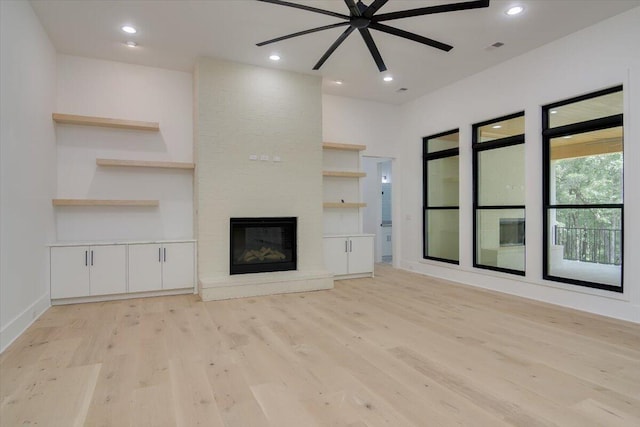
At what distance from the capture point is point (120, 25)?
4203 mm

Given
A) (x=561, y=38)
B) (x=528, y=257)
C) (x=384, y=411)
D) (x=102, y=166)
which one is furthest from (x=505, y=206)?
(x=102, y=166)

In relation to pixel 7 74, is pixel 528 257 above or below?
below

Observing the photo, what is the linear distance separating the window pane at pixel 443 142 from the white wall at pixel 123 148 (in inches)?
170

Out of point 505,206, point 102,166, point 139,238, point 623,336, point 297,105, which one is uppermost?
point 297,105

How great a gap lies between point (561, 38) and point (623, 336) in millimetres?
3573

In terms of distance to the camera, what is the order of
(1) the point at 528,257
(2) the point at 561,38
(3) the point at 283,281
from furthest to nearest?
1. (3) the point at 283,281
2. (1) the point at 528,257
3. (2) the point at 561,38

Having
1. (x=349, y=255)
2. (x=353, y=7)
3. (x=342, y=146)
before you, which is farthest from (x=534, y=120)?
(x=349, y=255)

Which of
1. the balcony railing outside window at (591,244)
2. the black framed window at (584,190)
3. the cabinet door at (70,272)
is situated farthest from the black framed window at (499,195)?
the cabinet door at (70,272)

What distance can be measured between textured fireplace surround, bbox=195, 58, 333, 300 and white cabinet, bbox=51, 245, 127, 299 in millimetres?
1031

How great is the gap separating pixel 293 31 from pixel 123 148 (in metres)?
→ 3.02

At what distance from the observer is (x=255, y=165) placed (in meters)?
5.39

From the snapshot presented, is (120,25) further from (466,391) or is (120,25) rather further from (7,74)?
(466,391)

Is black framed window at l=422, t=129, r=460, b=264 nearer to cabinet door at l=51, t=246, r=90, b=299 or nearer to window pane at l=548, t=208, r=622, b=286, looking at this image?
window pane at l=548, t=208, r=622, b=286

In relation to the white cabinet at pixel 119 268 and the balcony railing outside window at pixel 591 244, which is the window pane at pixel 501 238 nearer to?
the balcony railing outside window at pixel 591 244
